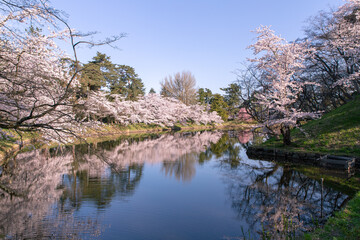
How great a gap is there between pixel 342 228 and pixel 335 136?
1120cm

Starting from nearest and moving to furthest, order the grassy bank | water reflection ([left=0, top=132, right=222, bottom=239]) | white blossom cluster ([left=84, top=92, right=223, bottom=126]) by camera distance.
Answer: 1. the grassy bank
2. water reflection ([left=0, top=132, right=222, bottom=239])
3. white blossom cluster ([left=84, top=92, right=223, bottom=126])

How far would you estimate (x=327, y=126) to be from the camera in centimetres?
1551

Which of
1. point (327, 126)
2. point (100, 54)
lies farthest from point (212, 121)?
point (327, 126)

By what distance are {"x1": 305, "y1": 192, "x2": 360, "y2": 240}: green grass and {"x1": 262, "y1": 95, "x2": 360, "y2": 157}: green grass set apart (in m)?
7.53

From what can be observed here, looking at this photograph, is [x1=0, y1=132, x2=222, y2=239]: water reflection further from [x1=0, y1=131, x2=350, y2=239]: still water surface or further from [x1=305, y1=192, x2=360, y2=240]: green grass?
[x1=305, y1=192, x2=360, y2=240]: green grass

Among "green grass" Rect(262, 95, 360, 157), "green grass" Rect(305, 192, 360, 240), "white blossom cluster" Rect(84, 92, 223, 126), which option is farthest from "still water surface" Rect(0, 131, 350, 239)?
"white blossom cluster" Rect(84, 92, 223, 126)

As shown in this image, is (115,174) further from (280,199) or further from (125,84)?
(125,84)

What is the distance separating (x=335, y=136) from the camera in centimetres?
1354

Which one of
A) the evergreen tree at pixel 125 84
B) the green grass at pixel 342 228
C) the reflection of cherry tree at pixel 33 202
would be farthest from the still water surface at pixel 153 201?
the evergreen tree at pixel 125 84

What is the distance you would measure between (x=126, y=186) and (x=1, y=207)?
13.1 feet

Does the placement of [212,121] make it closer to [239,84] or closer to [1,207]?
[239,84]

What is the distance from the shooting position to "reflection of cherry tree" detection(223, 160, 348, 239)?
581 cm

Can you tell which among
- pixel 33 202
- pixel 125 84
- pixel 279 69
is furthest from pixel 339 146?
pixel 125 84

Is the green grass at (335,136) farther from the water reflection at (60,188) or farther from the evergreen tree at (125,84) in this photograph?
the evergreen tree at (125,84)
